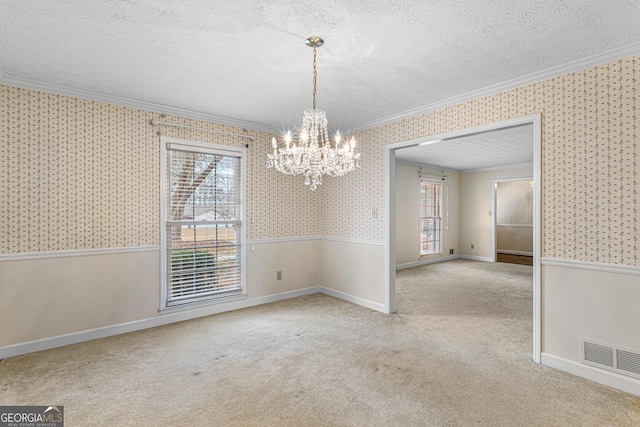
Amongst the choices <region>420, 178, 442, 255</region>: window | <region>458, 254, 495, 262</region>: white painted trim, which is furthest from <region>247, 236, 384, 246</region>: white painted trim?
<region>458, 254, 495, 262</region>: white painted trim

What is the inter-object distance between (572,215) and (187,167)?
4.07 metres

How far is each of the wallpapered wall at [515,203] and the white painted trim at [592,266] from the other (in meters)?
7.73

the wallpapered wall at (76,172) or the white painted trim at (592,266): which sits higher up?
the wallpapered wall at (76,172)

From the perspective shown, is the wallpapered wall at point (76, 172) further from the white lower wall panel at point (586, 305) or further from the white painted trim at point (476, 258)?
the white painted trim at point (476, 258)

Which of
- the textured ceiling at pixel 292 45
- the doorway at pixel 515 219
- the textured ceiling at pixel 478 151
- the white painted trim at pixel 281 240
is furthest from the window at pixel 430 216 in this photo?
the textured ceiling at pixel 292 45

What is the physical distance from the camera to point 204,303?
416 cm

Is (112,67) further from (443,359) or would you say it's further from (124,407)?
(443,359)

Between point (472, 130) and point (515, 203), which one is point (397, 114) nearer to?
point (472, 130)

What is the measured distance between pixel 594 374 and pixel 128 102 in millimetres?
5061

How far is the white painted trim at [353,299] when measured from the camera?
171 inches

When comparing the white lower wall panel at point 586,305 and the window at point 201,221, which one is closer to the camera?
the white lower wall panel at point 586,305

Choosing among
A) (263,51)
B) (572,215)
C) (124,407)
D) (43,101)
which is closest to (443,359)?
(572,215)

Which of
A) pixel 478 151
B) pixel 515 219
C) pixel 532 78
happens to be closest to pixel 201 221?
pixel 532 78

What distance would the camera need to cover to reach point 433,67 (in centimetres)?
276
